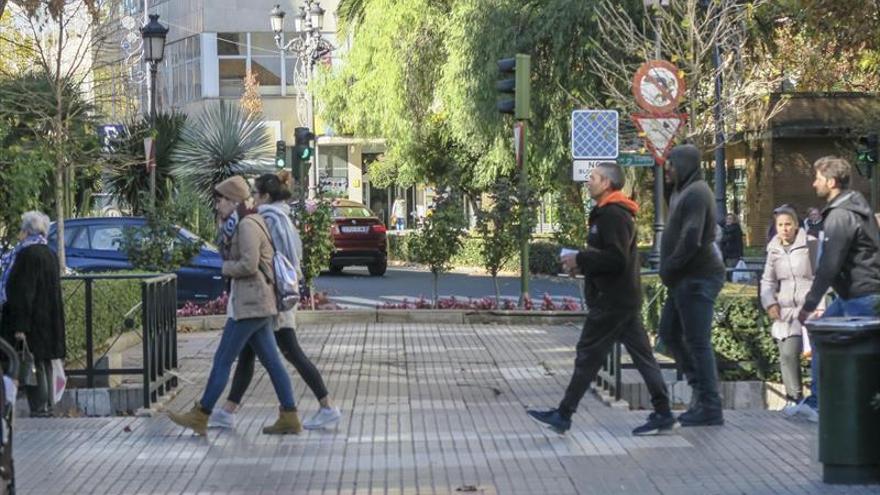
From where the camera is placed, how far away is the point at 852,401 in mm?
8078

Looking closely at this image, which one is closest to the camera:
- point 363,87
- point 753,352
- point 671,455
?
point 671,455

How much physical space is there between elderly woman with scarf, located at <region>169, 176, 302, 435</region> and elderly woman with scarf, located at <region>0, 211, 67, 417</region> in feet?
6.68

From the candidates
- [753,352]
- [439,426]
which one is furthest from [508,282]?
[439,426]

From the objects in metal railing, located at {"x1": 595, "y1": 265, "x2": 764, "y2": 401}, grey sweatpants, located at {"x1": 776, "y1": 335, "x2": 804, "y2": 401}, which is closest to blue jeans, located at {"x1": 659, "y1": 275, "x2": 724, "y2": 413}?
metal railing, located at {"x1": 595, "y1": 265, "x2": 764, "y2": 401}

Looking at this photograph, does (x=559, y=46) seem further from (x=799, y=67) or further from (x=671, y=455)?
(x=671, y=455)

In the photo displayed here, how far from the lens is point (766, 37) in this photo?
109ft

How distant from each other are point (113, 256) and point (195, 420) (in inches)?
481

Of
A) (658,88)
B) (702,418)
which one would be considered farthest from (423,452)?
(658,88)

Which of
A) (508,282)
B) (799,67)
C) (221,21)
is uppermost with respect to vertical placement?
(221,21)

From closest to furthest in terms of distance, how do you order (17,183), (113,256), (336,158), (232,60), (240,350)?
1. (240,350)
2. (17,183)
3. (113,256)
4. (232,60)
5. (336,158)

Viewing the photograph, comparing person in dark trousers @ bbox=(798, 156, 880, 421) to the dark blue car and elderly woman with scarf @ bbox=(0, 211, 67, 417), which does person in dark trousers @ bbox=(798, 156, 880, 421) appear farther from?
the dark blue car

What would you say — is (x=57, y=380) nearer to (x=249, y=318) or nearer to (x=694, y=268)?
(x=249, y=318)

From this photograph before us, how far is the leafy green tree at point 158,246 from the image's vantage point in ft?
64.3

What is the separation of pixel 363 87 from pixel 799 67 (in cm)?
1590
